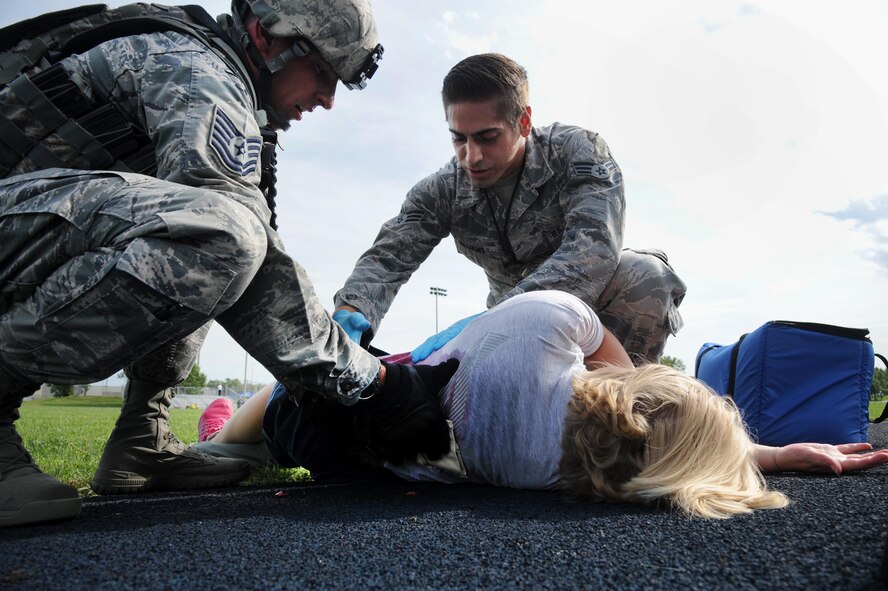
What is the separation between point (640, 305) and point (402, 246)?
4.57 ft

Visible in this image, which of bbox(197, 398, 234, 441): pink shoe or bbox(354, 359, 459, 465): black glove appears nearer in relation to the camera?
bbox(354, 359, 459, 465): black glove

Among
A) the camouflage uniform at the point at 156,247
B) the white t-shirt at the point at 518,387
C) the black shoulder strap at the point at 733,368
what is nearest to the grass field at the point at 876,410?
the black shoulder strap at the point at 733,368

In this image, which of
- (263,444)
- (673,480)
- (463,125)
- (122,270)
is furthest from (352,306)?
(673,480)

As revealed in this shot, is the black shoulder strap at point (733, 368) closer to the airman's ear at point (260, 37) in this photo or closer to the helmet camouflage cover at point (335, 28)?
the helmet camouflage cover at point (335, 28)

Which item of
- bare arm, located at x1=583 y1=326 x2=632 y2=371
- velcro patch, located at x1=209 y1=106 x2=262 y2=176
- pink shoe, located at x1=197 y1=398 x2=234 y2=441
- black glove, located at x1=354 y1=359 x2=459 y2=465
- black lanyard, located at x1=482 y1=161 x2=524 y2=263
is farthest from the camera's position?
black lanyard, located at x1=482 y1=161 x2=524 y2=263

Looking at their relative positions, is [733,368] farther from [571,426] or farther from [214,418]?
[214,418]

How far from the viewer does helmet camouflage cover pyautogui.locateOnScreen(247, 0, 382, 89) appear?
238 cm

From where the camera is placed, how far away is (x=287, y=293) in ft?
6.18

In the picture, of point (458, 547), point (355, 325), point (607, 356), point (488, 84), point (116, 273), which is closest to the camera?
point (458, 547)

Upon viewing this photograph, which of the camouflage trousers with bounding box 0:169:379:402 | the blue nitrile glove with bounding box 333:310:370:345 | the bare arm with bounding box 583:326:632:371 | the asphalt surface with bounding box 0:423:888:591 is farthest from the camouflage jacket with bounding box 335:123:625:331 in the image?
the asphalt surface with bounding box 0:423:888:591

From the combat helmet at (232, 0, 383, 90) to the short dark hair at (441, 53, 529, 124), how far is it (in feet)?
3.01

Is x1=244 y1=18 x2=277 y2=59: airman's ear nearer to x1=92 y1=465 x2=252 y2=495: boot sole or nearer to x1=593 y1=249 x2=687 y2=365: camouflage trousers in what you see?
x1=92 y1=465 x2=252 y2=495: boot sole

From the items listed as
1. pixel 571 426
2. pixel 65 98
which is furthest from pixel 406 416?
pixel 65 98

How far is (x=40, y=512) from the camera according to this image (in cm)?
166
